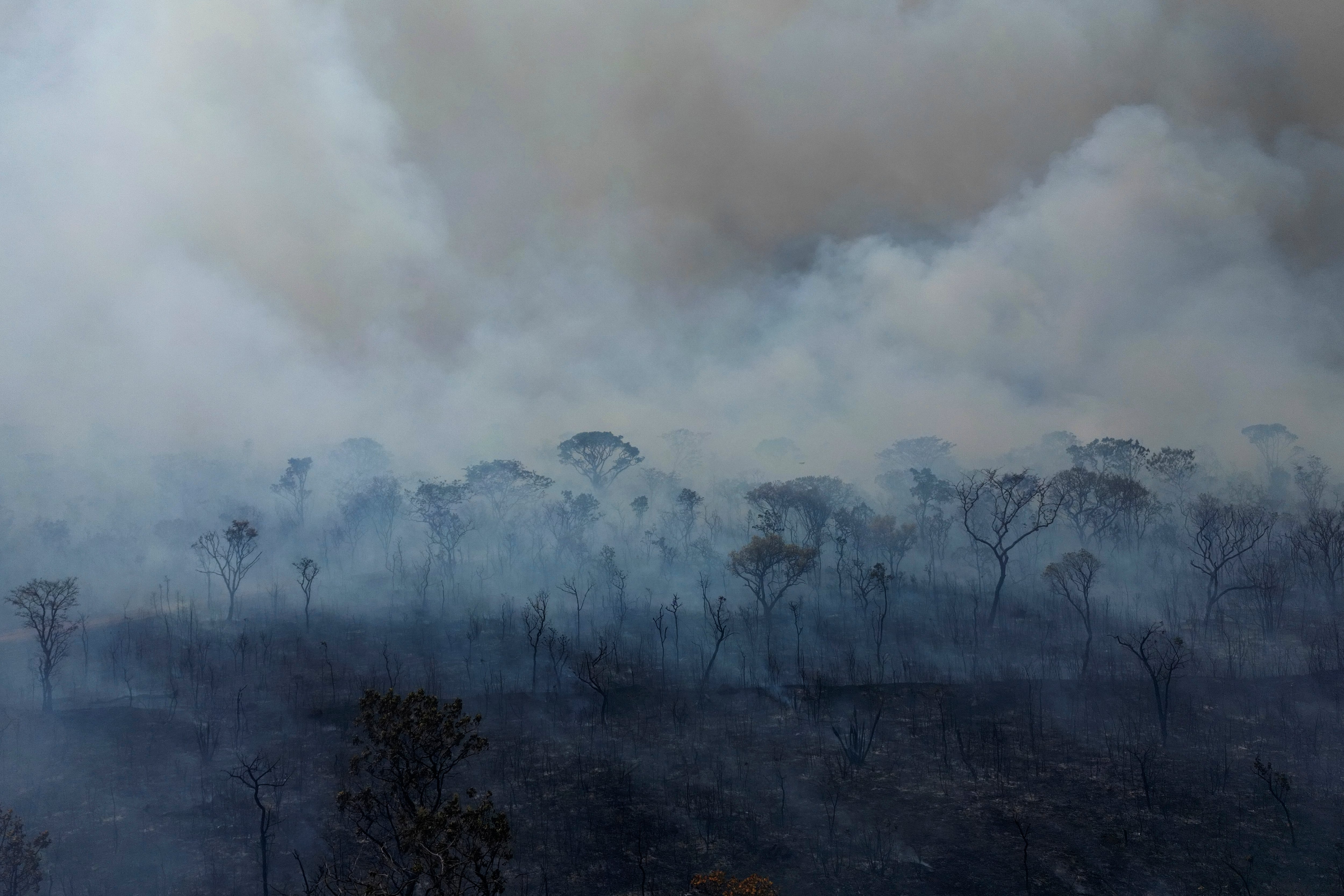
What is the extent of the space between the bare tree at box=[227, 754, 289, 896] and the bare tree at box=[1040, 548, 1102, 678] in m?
44.5

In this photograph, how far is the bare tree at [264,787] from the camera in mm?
27125

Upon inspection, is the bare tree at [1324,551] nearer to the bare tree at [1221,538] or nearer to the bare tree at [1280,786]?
the bare tree at [1221,538]

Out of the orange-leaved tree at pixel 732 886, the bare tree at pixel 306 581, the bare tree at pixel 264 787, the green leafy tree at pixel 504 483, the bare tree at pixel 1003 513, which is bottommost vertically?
the orange-leaved tree at pixel 732 886

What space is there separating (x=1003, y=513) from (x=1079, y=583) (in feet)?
41.4

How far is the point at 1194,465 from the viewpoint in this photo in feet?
367

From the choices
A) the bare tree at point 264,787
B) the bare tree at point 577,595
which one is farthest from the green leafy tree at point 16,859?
the bare tree at point 577,595

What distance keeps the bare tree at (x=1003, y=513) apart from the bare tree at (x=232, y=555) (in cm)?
6056

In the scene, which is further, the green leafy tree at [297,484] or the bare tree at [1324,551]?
the green leafy tree at [297,484]

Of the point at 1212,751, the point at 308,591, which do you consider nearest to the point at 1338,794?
the point at 1212,751

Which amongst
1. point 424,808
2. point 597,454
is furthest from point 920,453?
point 424,808

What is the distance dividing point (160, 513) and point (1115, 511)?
126820 mm

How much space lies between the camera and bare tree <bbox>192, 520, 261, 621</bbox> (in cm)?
6444

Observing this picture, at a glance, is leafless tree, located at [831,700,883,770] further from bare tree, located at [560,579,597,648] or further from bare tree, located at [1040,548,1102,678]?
bare tree, located at [560,579,597,648]

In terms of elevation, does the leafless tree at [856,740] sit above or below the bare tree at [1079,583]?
below
